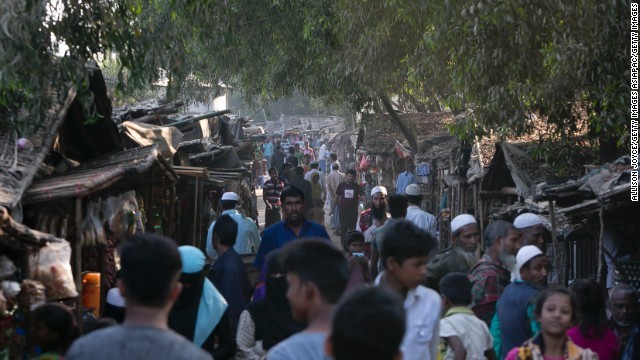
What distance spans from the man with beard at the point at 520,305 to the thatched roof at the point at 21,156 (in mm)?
3899

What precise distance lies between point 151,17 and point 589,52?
12412 mm

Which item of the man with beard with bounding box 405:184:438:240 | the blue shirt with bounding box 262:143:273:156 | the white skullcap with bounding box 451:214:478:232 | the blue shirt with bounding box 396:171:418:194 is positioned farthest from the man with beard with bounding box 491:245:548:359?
the blue shirt with bounding box 262:143:273:156

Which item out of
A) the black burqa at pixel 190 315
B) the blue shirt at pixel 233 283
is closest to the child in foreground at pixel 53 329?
the black burqa at pixel 190 315

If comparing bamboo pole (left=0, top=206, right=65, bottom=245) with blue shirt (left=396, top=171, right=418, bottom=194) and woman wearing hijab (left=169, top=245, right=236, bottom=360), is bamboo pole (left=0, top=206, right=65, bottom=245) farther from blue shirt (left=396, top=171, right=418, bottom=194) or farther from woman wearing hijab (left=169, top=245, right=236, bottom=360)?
blue shirt (left=396, top=171, right=418, bottom=194)

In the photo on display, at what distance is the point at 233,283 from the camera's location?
7.41 m

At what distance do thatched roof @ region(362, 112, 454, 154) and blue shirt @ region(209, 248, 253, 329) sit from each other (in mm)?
17068

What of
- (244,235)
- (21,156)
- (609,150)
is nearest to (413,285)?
(21,156)

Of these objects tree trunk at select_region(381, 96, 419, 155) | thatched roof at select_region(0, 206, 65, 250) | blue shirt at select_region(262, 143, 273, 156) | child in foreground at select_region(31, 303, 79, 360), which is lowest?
child in foreground at select_region(31, 303, 79, 360)

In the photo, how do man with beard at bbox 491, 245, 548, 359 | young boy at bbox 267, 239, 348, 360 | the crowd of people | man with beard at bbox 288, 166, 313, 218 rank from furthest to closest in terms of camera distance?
man with beard at bbox 288, 166, 313, 218 < man with beard at bbox 491, 245, 548, 359 < young boy at bbox 267, 239, 348, 360 < the crowd of people

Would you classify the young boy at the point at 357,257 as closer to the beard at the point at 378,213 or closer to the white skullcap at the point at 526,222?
the white skullcap at the point at 526,222

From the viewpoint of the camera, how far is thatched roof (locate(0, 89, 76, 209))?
823cm

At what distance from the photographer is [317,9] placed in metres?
17.8

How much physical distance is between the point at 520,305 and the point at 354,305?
3147mm

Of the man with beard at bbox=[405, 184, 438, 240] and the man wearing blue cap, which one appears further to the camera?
the man with beard at bbox=[405, 184, 438, 240]
